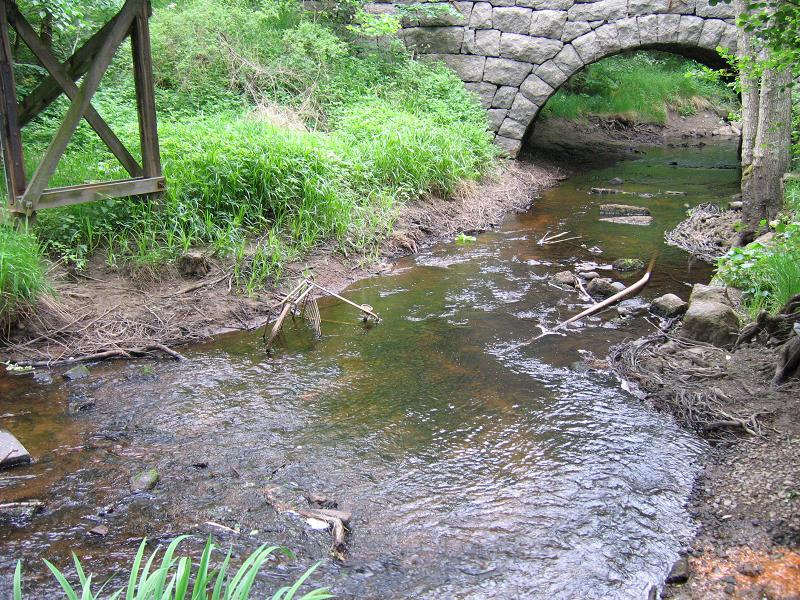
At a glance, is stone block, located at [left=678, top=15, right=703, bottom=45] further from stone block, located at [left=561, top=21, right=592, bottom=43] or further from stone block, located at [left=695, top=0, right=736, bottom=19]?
stone block, located at [left=561, top=21, right=592, bottom=43]

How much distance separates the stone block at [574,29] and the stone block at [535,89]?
2.46ft

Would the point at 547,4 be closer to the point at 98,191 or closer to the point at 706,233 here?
the point at 706,233

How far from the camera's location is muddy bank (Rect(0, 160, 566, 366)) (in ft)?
16.6

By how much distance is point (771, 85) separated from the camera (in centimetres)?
672

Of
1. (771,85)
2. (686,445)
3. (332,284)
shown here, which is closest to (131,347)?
(332,284)

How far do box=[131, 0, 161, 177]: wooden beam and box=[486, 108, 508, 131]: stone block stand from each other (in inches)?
269

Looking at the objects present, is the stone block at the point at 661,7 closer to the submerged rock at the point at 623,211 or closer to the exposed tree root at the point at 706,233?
the submerged rock at the point at 623,211

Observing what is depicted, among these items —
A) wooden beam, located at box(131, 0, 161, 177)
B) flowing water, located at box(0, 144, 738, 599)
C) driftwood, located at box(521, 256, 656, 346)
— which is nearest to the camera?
flowing water, located at box(0, 144, 738, 599)

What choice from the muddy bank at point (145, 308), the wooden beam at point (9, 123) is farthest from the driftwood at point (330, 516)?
the wooden beam at point (9, 123)

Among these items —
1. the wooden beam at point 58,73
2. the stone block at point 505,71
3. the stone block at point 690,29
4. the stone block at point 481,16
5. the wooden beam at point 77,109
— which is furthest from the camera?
the stone block at point 505,71

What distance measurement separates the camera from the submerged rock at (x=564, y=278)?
671cm

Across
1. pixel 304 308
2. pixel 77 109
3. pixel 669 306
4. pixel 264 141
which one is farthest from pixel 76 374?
pixel 669 306

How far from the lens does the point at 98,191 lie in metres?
5.70

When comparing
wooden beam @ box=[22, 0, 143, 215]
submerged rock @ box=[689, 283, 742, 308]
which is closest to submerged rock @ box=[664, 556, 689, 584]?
submerged rock @ box=[689, 283, 742, 308]
